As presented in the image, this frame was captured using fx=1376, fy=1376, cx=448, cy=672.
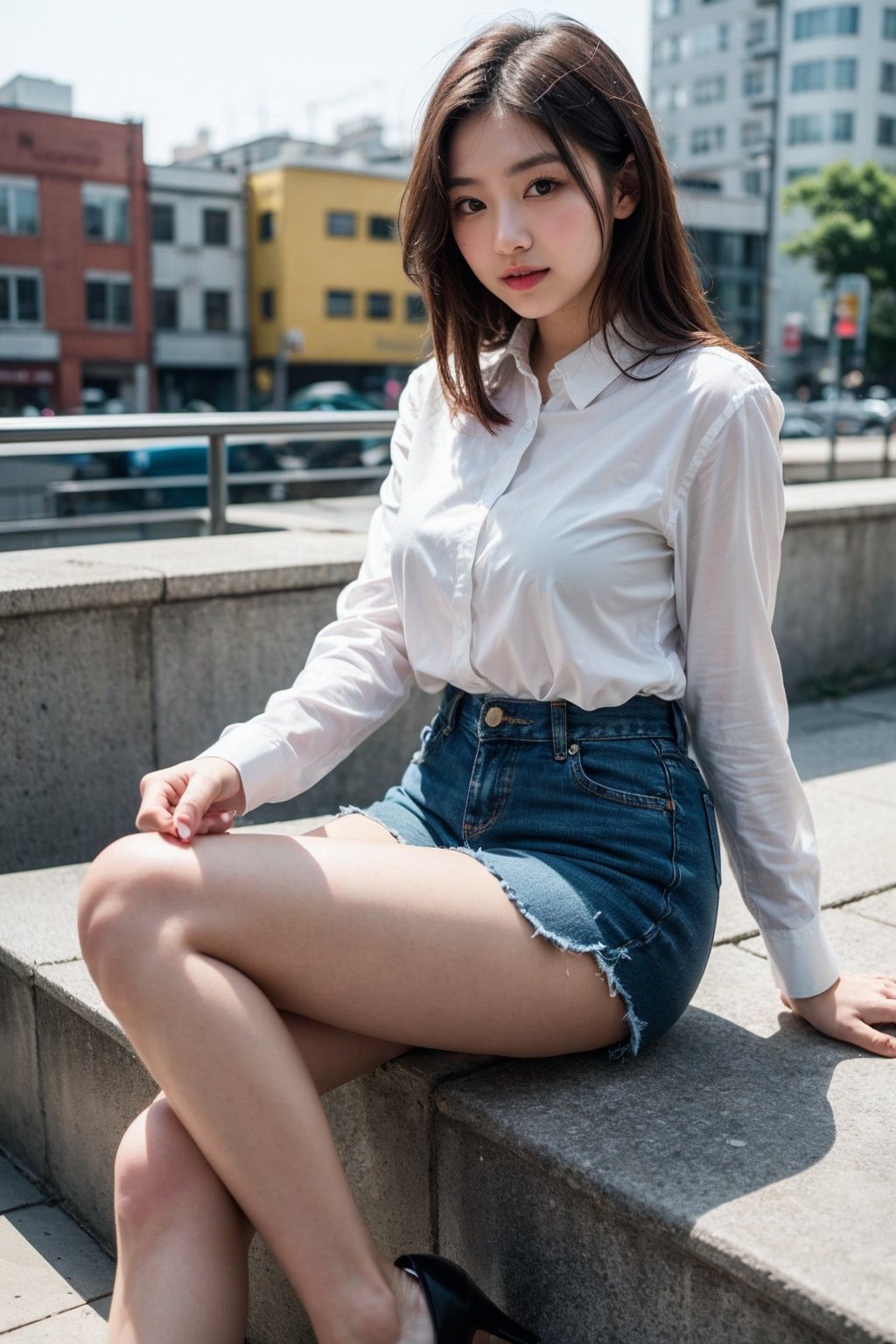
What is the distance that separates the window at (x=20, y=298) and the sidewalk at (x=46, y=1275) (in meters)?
37.9

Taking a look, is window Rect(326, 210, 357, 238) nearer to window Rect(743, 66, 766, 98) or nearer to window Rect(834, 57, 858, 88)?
window Rect(834, 57, 858, 88)

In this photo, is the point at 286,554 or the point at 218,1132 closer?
the point at 218,1132

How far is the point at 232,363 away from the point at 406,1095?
160 feet

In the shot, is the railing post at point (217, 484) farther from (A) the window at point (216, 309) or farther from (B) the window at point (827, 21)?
(B) the window at point (827, 21)

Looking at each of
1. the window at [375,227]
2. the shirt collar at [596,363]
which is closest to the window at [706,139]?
the window at [375,227]

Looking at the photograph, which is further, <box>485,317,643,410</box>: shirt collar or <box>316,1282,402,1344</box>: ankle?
<box>485,317,643,410</box>: shirt collar

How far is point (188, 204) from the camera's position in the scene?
45281 millimetres

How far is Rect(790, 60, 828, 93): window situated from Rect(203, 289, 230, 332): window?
3648cm

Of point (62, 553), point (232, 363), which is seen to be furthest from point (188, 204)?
point (62, 553)

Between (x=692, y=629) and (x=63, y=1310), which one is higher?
(x=692, y=629)

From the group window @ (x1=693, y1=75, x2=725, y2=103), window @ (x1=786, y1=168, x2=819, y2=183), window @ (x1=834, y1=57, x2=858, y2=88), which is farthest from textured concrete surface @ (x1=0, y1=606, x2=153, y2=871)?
window @ (x1=693, y1=75, x2=725, y2=103)

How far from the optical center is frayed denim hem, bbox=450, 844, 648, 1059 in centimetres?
177

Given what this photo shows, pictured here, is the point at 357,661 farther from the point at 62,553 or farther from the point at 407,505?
the point at 62,553

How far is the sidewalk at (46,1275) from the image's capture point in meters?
2.10
